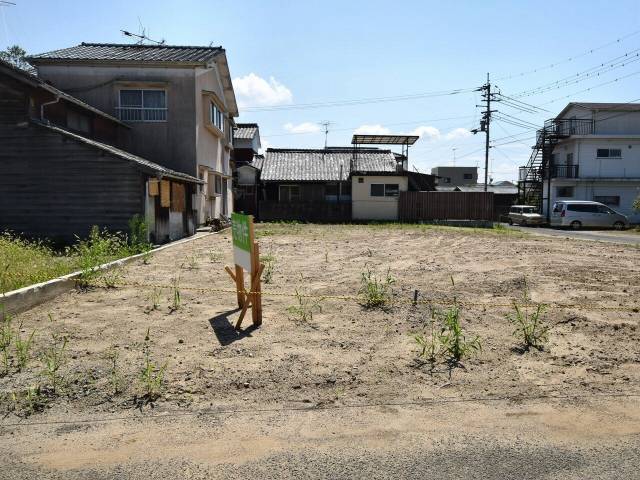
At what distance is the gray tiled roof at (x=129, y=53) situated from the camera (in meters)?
18.6

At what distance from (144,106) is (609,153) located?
32.5 meters

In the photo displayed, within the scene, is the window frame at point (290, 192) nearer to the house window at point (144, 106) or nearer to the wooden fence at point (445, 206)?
the wooden fence at point (445, 206)

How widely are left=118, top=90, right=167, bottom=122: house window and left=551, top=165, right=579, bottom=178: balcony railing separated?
29.1 m

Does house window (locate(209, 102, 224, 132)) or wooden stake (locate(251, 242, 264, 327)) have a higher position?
house window (locate(209, 102, 224, 132))

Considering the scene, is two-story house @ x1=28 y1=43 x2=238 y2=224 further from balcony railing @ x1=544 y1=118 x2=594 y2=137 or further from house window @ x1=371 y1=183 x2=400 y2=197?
balcony railing @ x1=544 y1=118 x2=594 y2=137

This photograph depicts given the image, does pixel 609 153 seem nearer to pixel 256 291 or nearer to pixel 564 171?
pixel 564 171

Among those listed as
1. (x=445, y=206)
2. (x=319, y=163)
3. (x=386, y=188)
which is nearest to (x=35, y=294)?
(x=386, y=188)

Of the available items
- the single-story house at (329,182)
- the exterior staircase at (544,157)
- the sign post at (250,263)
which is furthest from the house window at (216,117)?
the exterior staircase at (544,157)

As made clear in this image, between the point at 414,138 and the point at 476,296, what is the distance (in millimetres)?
22644

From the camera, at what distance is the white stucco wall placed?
1218 inches

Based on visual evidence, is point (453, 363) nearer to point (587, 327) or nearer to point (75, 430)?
point (587, 327)

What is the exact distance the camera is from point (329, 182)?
32.5m

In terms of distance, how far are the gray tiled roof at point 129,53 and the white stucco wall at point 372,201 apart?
13212 millimetres

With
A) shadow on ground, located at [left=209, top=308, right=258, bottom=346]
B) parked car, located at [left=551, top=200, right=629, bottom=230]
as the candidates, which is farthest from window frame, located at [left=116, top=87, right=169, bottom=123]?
parked car, located at [left=551, top=200, right=629, bottom=230]
